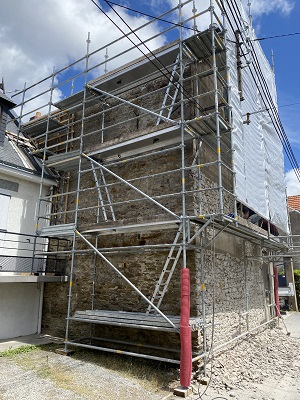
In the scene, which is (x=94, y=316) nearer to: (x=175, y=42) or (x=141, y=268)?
(x=141, y=268)

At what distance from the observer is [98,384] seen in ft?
18.3

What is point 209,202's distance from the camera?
8266mm

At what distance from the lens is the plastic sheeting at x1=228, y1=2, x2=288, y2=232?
28.0 ft

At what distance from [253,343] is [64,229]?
6.09 metres

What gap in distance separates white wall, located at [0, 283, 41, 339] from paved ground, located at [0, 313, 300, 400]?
2.04m

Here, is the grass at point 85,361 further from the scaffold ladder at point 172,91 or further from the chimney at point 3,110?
the chimney at point 3,110

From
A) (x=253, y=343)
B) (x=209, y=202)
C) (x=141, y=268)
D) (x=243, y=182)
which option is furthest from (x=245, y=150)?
(x=253, y=343)

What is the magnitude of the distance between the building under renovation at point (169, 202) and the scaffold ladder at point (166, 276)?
3cm

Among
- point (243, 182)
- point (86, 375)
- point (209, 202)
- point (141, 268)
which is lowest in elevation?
point (86, 375)

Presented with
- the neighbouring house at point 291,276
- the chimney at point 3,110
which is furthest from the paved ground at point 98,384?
the neighbouring house at point 291,276

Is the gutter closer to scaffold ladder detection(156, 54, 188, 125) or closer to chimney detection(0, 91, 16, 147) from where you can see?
chimney detection(0, 91, 16, 147)

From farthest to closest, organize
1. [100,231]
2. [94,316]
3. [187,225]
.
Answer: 1. [100,231]
2. [94,316]
3. [187,225]

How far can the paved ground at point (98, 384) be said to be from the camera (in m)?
5.17

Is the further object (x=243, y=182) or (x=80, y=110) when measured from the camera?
(x=80, y=110)
